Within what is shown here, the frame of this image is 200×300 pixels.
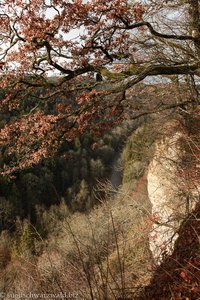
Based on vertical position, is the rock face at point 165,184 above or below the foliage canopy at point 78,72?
below

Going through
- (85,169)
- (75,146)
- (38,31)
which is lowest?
(85,169)

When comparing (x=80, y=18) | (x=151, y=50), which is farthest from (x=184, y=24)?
(x=80, y=18)

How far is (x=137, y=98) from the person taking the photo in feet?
39.2

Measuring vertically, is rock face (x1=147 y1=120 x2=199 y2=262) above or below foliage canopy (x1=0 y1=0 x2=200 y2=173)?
below

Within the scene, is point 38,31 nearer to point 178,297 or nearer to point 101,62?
point 101,62

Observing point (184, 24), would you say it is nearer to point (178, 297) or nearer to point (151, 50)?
point (151, 50)

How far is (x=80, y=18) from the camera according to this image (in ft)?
23.6

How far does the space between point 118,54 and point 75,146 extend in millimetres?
78395

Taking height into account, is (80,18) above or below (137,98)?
above

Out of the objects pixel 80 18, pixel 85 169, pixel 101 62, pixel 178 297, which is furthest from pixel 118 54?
pixel 85 169

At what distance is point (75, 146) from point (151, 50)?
76533 mm

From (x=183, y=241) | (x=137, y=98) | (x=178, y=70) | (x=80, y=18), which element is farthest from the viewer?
(x=137, y=98)

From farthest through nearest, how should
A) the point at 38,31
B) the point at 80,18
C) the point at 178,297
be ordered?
the point at 80,18, the point at 38,31, the point at 178,297

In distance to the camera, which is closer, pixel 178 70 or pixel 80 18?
pixel 80 18
